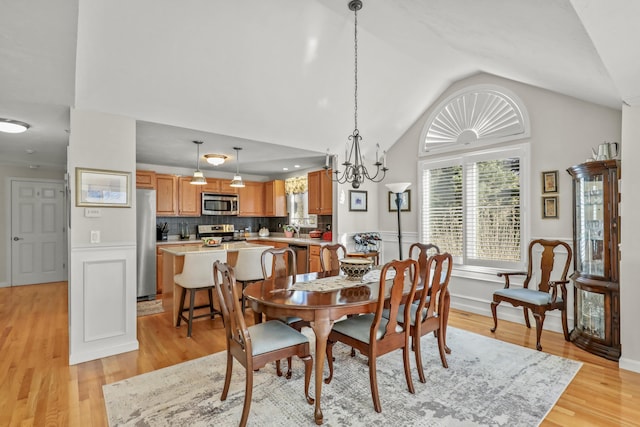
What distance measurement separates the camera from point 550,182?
3629mm

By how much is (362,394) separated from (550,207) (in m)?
3.00

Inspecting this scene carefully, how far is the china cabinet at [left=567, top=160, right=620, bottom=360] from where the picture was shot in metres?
2.88

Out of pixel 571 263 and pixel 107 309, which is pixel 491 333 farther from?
pixel 107 309

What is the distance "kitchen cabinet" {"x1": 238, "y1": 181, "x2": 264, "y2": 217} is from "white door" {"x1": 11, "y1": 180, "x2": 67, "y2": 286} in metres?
3.62

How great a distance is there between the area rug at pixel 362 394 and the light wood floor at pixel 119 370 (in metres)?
→ 0.13

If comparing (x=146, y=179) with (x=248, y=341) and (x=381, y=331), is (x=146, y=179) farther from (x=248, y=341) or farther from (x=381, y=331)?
(x=381, y=331)

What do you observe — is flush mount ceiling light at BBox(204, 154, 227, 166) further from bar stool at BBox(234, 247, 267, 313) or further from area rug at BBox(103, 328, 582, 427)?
area rug at BBox(103, 328, 582, 427)

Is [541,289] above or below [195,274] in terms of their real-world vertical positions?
below

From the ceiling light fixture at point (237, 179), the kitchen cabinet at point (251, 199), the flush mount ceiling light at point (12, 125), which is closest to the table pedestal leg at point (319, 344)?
the ceiling light fixture at point (237, 179)

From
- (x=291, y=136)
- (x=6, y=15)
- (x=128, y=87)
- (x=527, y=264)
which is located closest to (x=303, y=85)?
(x=291, y=136)

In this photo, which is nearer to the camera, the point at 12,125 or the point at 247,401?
the point at 247,401

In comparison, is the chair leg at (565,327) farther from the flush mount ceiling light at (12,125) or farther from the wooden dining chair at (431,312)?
the flush mount ceiling light at (12,125)

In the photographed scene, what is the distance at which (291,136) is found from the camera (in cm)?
435

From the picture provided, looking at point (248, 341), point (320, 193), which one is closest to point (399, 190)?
point (320, 193)
